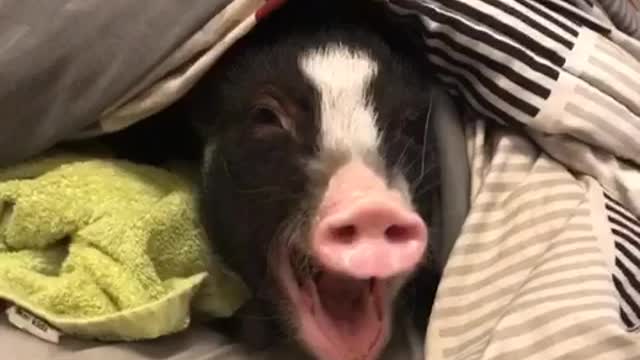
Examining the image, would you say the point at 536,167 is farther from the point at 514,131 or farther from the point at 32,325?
the point at 32,325

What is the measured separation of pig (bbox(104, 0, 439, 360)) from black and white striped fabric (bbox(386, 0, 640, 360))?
0.04m

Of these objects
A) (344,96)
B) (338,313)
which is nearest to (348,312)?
(338,313)

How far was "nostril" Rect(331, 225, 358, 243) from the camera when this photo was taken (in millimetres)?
849

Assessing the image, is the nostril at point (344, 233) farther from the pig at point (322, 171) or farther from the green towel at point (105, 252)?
the green towel at point (105, 252)

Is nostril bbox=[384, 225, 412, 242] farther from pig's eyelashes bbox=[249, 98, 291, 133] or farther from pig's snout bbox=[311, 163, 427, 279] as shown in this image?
pig's eyelashes bbox=[249, 98, 291, 133]

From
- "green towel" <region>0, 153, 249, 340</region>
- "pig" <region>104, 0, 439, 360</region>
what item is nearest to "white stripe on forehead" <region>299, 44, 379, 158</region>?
"pig" <region>104, 0, 439, 360</region>

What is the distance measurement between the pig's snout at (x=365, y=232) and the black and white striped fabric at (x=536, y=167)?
0.22 ft

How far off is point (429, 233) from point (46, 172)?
273 mm

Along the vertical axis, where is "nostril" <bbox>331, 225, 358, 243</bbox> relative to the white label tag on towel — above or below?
above

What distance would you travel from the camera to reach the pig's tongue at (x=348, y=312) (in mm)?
908

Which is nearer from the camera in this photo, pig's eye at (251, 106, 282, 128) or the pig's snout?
the pig's snout

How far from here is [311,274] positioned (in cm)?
92

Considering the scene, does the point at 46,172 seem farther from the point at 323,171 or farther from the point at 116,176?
the point at 323,171

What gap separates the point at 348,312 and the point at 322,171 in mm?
99
